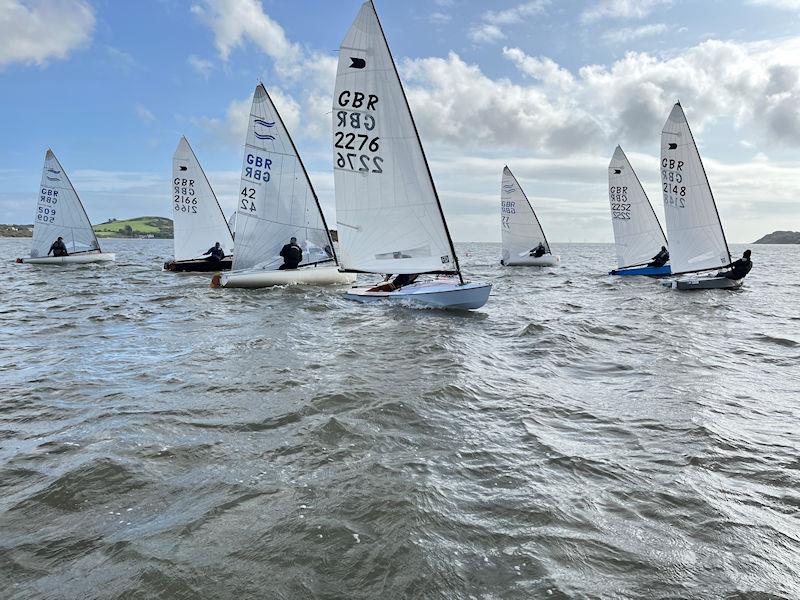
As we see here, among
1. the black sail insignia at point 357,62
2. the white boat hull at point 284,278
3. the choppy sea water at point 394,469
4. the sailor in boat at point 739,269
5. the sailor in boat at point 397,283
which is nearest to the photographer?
the choppy sea water at point 394,469

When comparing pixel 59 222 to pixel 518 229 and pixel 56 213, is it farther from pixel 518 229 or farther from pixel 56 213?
pixel 518 229

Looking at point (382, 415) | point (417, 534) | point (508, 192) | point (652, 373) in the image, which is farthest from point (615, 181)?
point (417, 534)

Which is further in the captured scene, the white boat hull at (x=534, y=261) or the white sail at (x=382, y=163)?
the white boat hull at (x=534, y=261)

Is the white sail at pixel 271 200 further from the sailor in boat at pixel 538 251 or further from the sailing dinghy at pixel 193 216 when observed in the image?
the sailor in boat at pixel 538 251

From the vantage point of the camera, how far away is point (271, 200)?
20438 millimetres

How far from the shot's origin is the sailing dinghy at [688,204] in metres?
22.2

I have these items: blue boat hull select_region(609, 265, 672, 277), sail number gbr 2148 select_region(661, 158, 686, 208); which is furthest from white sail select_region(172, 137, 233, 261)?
blue boat hull select_region(609, 265, 672, 277)

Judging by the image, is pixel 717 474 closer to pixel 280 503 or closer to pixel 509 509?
pixel 509 509

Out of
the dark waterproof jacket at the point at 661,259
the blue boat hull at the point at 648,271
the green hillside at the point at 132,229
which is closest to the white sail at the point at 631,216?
the dark waterproof jacket at the point at 661,259

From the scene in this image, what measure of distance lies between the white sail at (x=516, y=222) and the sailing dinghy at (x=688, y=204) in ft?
45.4

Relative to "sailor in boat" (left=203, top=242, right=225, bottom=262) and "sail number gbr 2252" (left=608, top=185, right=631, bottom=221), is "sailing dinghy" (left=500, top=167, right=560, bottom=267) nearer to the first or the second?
"sail number gbr 2252" (left=608, top=185, right=631, bottom=221)

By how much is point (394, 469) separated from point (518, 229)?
35.1m

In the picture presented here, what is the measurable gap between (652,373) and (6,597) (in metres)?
8.33

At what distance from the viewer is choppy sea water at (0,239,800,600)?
3016mm
